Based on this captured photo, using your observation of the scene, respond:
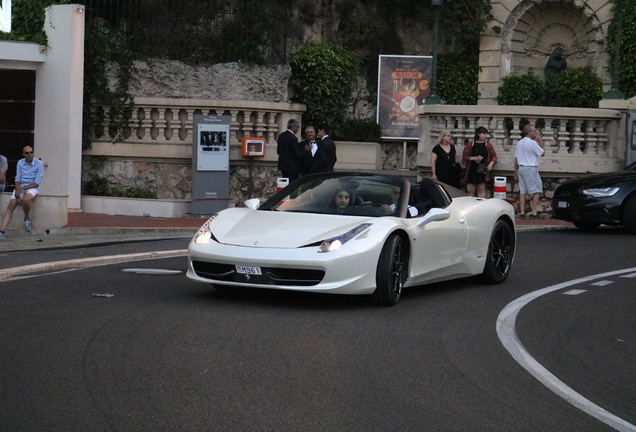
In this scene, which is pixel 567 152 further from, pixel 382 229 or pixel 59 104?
pixel 382 229

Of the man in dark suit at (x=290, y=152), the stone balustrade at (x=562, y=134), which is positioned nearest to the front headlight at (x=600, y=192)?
the stone balustrade at (x=562, y=134)

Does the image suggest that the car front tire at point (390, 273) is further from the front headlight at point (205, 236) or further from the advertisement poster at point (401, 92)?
the advertisement poster at point (401, 92)

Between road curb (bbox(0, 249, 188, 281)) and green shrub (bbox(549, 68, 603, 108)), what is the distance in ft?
56.7

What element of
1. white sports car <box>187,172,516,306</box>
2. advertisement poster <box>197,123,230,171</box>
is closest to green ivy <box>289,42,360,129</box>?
advertisement poster <box>197,123,230,171</box>

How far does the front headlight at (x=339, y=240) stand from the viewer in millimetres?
9359

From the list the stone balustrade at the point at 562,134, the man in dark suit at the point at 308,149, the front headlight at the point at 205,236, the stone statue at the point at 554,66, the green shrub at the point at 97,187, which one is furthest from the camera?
the stone statue at the point at 554,66

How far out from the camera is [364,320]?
Answer: 905 cm

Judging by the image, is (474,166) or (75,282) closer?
(75,282)

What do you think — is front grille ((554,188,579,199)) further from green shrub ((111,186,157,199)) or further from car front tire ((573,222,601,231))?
green shrub ((111,186,157,199))

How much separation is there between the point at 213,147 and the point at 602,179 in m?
7.54

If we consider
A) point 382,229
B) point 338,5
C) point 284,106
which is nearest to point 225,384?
point 382,229

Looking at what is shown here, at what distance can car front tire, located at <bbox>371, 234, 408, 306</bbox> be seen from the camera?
31.4 feet

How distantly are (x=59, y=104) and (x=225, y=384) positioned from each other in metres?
16.0

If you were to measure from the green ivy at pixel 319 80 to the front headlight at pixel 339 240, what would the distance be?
17.0m
